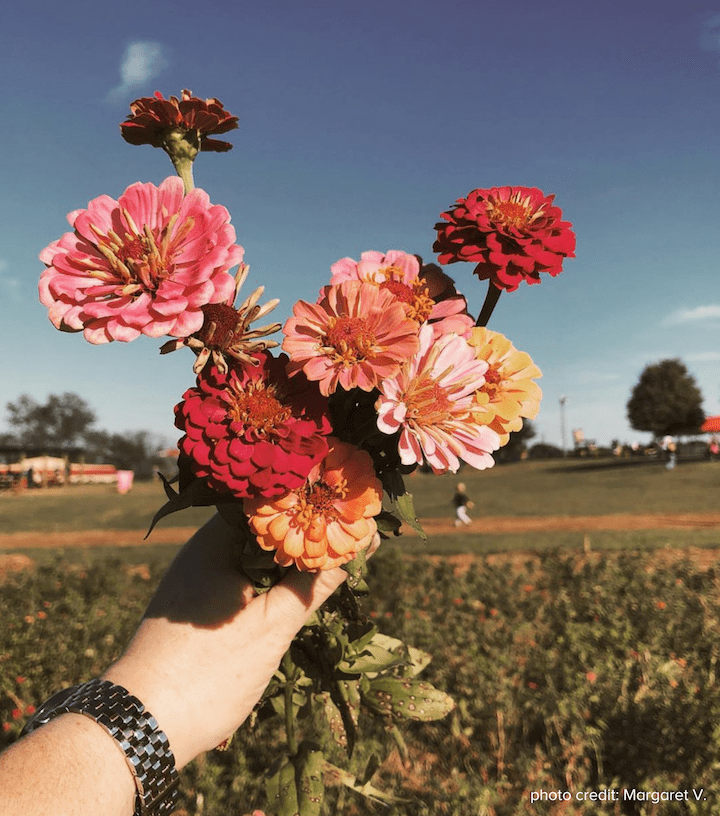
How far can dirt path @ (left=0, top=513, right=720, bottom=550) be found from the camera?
13.4 m

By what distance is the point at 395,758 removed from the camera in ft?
12.3

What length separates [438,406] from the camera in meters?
1.20

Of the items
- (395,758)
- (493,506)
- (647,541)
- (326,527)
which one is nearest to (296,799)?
(326,527)

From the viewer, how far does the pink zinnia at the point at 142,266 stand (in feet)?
3.42

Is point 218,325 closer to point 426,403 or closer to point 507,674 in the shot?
point 426,403

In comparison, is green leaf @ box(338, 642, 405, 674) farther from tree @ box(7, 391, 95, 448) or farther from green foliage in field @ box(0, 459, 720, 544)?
tree @ box(7, 391, 95, 448)

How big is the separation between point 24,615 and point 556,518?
12764 millimetres

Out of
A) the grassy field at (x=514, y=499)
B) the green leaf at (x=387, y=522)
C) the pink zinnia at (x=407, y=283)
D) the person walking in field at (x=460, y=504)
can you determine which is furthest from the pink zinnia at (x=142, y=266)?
the grassy field at (x=514, y=499)

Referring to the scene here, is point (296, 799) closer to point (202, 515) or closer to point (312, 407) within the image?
point (312, 407)

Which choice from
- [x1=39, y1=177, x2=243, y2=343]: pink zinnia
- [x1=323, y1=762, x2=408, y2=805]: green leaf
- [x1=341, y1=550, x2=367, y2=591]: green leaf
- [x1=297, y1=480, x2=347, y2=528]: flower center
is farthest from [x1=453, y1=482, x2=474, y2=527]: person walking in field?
[x1=39, y1=177, x2=243, y2=343]: pink zinnia

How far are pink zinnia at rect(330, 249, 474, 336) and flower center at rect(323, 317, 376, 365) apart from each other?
145mm

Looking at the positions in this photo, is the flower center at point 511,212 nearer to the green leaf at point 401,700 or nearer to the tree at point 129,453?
the green leaf at point 401,700

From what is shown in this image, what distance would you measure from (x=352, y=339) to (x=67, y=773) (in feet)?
3.07

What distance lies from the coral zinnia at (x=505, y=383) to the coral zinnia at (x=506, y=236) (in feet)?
0.40
